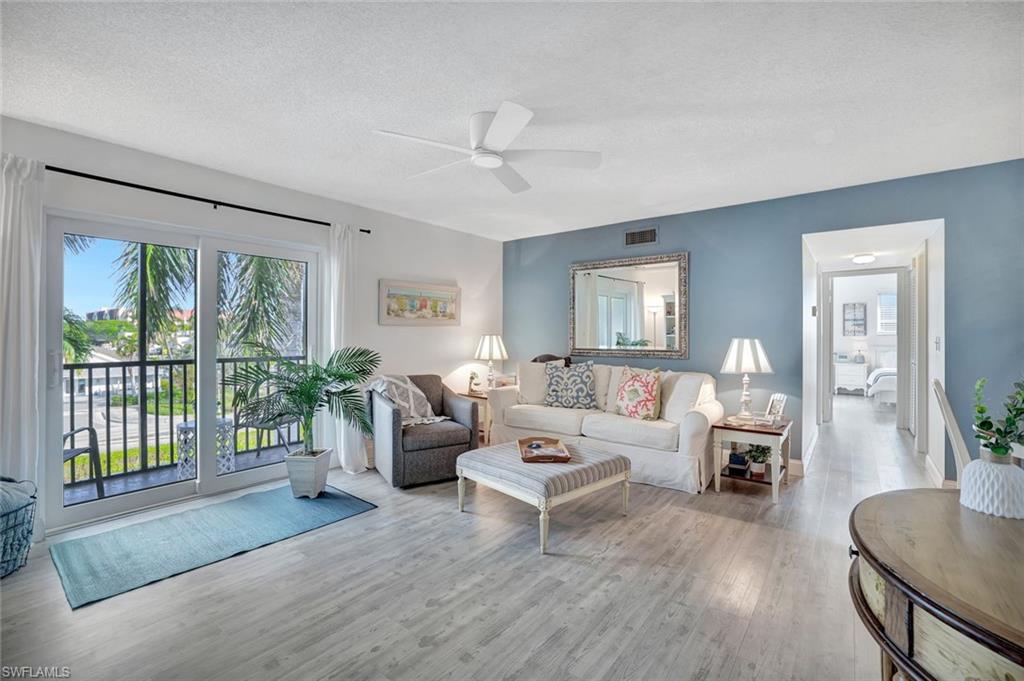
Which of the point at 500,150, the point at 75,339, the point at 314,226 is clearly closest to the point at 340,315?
the point at 314,226

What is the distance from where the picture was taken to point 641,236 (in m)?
5.17

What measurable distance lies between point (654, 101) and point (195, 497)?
425 cm

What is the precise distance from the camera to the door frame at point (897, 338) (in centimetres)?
596

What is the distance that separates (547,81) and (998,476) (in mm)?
2247

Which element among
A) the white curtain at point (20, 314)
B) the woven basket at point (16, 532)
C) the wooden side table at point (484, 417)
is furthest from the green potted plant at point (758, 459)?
the white curtain at point (20, 314)

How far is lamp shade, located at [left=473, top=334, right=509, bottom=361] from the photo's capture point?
5723mm

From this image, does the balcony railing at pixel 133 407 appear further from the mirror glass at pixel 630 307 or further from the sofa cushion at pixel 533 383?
the mirror glass at pixel 630 307

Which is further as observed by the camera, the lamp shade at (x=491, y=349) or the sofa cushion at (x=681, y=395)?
the lamp shade at (x=491, y=349)

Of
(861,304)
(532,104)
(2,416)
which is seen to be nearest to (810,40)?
(532,104)

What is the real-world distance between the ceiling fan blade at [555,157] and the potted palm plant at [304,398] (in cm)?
221

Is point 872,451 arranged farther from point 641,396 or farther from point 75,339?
point 75,339

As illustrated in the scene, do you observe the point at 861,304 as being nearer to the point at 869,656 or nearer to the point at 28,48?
the point at 869,656

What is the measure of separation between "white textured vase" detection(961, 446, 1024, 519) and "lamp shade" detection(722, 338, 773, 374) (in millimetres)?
2972

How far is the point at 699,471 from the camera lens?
12.6ft
